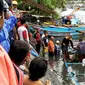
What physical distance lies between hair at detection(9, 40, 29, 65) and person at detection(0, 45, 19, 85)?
87 centimetres

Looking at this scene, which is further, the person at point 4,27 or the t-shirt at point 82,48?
the t-shirt at point 82,48

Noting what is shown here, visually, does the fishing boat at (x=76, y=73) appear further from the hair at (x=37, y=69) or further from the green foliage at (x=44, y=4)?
the green foliage at (x=44, y=4)

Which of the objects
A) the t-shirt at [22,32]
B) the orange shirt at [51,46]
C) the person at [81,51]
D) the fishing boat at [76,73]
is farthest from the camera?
the orange shirt at [51,46]

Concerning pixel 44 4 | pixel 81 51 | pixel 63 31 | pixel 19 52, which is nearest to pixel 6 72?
pixel 19 52

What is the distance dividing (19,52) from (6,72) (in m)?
1.01

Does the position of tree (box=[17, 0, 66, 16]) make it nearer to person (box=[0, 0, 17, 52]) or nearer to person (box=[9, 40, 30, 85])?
person (box=[0, 0, 17, 52])

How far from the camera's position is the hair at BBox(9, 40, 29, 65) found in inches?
128

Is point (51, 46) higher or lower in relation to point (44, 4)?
higher

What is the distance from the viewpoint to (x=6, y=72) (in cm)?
225

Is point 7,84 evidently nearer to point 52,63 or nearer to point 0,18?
point 0,18

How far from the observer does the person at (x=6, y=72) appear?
2180 mm

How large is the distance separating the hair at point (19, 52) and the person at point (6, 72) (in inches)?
34.3

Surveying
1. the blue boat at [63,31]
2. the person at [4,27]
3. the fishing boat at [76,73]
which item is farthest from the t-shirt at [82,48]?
the blue boat at [63,31]

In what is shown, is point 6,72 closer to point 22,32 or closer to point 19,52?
point 19,52
